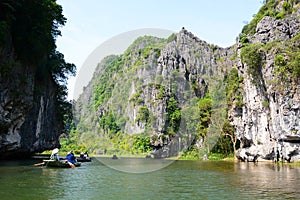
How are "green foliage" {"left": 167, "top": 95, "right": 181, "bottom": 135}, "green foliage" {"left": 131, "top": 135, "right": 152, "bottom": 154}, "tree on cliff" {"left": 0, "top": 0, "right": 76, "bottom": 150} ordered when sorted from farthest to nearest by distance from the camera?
"green foliage" {"left": 167, "top": 95, "right": 181, "bottom": 135} → "green foliage" {"left": 131, "top": 135, "right": 152, "bottom": 154} → "tree on cliff" {"left": 0, "top": 0, "right": 76, "bottom": 150}

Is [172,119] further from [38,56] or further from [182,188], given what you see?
[182,188]

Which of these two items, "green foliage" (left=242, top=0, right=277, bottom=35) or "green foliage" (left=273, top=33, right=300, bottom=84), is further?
"green foliage" (left=242, top=0, right=277, bottom=35)

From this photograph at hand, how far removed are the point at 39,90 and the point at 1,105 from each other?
8642mm

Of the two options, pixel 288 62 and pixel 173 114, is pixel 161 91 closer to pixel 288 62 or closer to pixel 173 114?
pixel 173 114

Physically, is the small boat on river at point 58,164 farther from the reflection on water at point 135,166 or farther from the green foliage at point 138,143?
the green foliage at point 138,143

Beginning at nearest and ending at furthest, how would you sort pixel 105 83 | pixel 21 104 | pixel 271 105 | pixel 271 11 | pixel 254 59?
pixel 21 104 → pixel 105 83 → pixel 271 105 → pixel 254 59 → pixel 271 11

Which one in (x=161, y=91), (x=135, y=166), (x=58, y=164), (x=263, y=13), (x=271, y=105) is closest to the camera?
(x=58, y=164)

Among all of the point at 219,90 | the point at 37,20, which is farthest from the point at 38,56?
the point at 219,90

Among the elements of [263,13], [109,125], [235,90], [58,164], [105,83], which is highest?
[263,13]

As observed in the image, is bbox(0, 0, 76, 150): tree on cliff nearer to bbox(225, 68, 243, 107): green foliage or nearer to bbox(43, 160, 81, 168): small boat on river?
bbox(43, 160, 81, 168): small boat on river

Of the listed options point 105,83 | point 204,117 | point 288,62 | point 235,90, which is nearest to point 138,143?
point 105,83

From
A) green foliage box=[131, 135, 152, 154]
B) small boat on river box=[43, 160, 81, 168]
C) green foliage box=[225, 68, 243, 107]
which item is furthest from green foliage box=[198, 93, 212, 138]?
small boat on river box=[43, 160, 81, 168]

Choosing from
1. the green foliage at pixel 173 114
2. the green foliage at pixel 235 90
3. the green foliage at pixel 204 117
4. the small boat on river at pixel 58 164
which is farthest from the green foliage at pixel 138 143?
the green foliage at pixel 204 117

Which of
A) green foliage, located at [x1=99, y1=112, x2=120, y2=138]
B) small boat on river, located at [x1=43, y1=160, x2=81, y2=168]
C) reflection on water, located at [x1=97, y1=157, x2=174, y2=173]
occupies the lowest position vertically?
Answer: reflection on water, located at [x1=97, y1=157, x2=174, y2=173]
